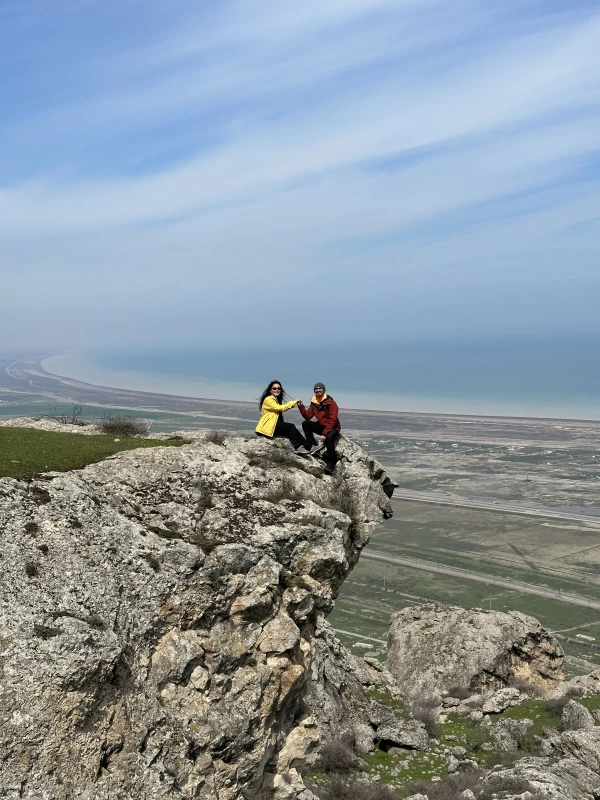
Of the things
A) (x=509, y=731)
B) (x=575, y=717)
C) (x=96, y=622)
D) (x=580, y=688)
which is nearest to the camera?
(x=96, y=622)

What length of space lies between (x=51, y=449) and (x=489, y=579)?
188ft

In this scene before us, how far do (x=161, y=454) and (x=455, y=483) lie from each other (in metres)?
92.6

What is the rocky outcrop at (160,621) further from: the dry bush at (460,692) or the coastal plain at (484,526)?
the coastal plain at (484,526)

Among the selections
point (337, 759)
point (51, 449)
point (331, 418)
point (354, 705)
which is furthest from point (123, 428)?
→ point (354, 705)

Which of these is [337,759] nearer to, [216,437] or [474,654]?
[474,654]

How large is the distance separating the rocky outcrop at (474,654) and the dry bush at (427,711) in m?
1.99

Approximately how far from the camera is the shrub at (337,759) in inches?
890

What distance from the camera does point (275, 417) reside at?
18.6 m

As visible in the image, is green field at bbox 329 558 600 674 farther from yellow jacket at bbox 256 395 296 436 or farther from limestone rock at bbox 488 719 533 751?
yellow jacket at bbox 256 395 296 436

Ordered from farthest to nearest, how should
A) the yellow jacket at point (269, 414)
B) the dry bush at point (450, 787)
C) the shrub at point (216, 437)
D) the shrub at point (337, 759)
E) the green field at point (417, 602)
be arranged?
1. the green field at point (417, 602)
2. the shrub at point (337, 759)
3. the dry bush at point (450, 787)
4. the yellow jacket at point (269, 414)
5. the shrub at point (216, 437)

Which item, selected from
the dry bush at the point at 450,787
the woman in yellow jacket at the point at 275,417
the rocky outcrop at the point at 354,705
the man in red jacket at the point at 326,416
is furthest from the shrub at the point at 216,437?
the dry bush at the point at 450,787

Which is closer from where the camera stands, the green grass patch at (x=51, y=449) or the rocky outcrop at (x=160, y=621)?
the rocky outcrop at (x=160, y=621)

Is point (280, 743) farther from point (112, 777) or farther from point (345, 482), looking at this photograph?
point (345, 482)

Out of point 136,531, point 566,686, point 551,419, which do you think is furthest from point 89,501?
point 551,419
